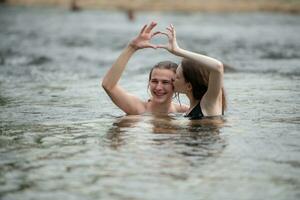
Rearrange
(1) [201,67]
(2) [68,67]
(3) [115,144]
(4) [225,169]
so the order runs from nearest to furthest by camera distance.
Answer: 1. (4) [225,169]
2. (3) [115,144]
3. (1) [201,67]
4. (2) [68,67]

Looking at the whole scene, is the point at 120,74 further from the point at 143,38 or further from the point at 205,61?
the point at 205,61

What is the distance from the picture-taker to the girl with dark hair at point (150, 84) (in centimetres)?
761

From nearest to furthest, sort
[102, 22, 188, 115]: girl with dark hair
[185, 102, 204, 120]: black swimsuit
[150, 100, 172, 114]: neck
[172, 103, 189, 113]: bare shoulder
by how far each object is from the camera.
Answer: [102, 22, 188, 115]: girl with dark hair → [185, 102, 204, 120]: black swimsuit → [150, 100, 172, 114]: neck → [172, 103, 189, 113]: bare shoulder

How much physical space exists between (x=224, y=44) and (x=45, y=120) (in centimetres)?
1840

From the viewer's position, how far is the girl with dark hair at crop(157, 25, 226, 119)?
7.13 meters

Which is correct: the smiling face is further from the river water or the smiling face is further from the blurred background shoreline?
the blurred background shoreline

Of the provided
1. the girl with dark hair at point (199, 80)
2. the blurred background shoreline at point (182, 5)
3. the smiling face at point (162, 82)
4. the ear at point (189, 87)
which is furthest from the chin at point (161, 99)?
the blurred background shoreline at point (182, 5)

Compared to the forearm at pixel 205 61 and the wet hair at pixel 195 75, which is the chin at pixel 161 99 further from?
the forearm at pixel 205 61

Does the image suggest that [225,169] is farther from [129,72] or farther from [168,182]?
[129,72]

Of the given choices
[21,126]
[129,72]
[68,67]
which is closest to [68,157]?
[21,126]

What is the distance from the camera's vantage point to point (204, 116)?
7770 mm

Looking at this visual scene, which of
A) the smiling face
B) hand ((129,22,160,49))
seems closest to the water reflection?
the smiling face

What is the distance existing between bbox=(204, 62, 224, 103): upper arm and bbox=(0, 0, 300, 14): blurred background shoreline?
2010 inches

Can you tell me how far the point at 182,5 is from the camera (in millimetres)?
70500
